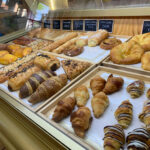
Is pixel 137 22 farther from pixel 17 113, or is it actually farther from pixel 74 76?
pixel 17 113

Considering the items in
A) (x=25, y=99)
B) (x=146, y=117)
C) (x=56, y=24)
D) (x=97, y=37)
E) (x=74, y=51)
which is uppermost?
(x=56, y=24)

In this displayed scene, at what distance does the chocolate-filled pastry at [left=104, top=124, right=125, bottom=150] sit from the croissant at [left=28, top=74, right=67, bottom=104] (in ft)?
1.59

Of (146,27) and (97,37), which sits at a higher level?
(146,27)

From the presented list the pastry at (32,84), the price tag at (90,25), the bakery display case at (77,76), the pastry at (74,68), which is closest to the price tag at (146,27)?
the bakery display case at (77,76)

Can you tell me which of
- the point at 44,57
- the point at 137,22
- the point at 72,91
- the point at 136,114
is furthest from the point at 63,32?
the point at 136,114

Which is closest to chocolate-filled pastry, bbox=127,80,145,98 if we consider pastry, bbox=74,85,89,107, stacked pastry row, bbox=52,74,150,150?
stacked pastry row, bbox=52,74,150,150

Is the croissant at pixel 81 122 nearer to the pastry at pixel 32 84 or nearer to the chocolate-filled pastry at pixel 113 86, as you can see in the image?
the chocolate-filled pastry at pixel 113 86

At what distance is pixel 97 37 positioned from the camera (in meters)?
1.69

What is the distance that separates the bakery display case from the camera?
0.81 metres

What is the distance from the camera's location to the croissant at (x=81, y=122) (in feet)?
2.57

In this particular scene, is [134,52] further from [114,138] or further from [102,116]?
[114,138]

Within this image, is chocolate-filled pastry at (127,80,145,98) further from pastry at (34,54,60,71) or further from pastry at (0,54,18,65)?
pastry at (0,54,18,65)

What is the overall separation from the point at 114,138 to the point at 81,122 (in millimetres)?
176

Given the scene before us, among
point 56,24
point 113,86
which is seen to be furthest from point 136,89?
point 56,24
